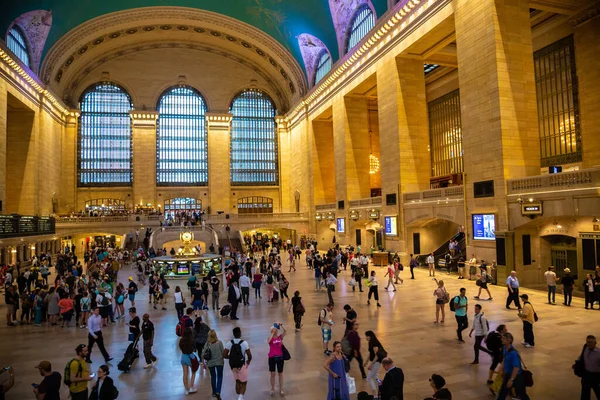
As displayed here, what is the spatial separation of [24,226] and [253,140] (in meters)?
25.4

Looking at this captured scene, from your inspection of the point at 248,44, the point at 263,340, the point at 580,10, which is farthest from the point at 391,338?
the point at 248,44

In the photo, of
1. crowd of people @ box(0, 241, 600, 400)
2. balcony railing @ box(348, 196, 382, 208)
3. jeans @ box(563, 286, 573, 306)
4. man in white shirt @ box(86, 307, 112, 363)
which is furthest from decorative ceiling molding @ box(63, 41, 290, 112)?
man in white shirt @ box(86, 307, 112, 363)

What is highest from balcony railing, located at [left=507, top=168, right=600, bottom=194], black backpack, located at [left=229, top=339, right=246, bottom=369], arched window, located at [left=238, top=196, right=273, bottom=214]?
arched window, located at [left=238, top=196, right=273, bottom=214]

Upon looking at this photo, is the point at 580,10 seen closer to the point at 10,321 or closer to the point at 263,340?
the point at 263,340

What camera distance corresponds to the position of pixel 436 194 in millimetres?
19375

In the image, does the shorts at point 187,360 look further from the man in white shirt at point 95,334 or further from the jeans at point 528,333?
the jeans at point 528,333

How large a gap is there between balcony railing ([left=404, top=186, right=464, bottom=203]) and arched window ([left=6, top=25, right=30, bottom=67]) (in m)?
26.7

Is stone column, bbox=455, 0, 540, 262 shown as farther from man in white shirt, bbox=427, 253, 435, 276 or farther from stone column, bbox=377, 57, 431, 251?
stone column, bbox=377, 57, 431, 251

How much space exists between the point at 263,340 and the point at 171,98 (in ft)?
126

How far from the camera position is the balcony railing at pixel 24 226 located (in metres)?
19.9

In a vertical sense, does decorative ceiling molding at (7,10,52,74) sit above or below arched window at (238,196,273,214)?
above

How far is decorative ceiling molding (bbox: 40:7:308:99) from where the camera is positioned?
3303cm

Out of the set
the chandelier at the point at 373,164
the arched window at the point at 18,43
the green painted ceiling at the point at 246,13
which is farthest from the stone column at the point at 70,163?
the chandelier at the point at 373,164

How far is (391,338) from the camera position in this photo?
8.57 metres
